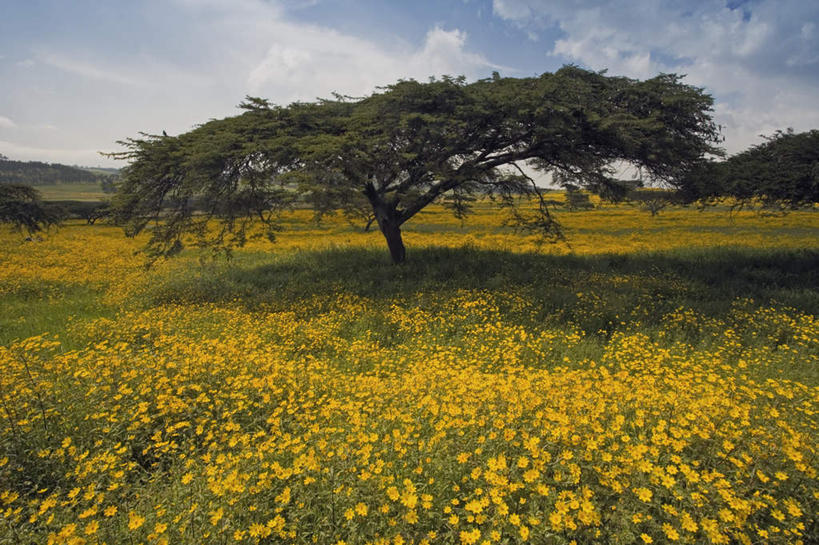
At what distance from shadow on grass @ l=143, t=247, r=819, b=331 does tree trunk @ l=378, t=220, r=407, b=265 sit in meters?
0.44

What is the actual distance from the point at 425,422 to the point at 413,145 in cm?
876

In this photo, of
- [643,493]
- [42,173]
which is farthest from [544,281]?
[42,173]

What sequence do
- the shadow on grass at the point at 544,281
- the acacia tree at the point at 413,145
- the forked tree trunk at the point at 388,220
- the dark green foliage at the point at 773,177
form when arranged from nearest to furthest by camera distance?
1. the shadow on grass at the point at 544,281
2. the acacia tree at the point at 413,145
3. the dark green foliage at the point at 773,177
4. the forked tree trunk at the point at 388,220

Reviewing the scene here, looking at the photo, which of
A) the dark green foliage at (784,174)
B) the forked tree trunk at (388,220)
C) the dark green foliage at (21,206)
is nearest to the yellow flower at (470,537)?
the forked tree trunk at (388,220)

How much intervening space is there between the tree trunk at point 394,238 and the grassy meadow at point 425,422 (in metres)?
3.86

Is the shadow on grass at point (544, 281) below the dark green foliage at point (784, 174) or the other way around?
below

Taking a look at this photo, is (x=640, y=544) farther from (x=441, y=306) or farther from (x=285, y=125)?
(x=285, y=125)

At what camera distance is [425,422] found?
3.90m

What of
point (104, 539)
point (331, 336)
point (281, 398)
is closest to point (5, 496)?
point (104, 539)

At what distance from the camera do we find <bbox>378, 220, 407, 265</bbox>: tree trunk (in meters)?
→ 13.3

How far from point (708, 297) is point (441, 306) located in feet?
22.9

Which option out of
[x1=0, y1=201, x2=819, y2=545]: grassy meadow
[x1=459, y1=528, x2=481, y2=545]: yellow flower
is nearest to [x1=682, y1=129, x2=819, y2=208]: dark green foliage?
[x1=0, y1=201, x2=819, y2=545]: grassy meadow

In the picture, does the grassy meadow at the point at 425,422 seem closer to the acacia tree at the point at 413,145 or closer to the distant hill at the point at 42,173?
the acacia tree at the point at 413,145

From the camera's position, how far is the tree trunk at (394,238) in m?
13.3
